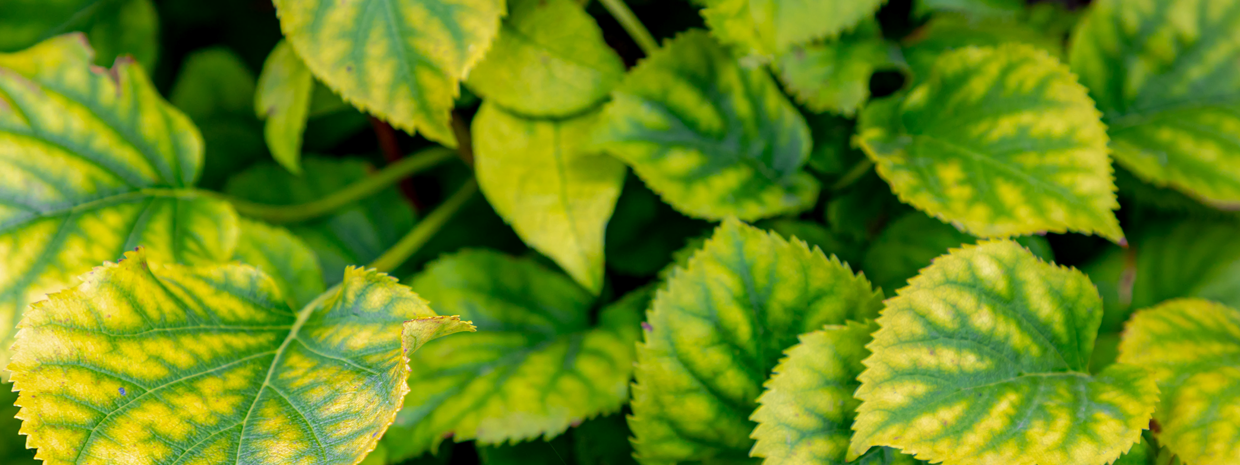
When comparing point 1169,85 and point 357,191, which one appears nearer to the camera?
point 1169,85

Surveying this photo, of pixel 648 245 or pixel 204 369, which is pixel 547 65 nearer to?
pixel 648 245

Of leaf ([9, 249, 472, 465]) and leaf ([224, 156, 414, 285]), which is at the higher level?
leaf ([224, 156, 414, 285])

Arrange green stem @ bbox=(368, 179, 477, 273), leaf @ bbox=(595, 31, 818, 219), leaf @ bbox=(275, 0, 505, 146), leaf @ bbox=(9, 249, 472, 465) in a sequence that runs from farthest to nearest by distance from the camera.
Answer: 1. green stem @ bbox=(368, 179, 477, 273)
2. leaf @ bbox=(595, 31, 818, 219)
3. leaf @ bbox=(275, 0, 505, 146)
4. leaf @ bbox=(9, 249, 472, 465)

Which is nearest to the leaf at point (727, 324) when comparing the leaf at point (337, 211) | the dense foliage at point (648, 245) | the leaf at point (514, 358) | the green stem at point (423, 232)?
the dense foliage at point (648, 245)

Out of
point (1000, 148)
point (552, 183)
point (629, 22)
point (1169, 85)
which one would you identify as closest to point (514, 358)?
point (552, 183)

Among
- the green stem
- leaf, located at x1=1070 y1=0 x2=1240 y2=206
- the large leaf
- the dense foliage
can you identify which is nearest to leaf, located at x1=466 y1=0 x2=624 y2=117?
the dense foliage

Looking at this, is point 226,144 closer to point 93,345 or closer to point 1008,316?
point 93,345

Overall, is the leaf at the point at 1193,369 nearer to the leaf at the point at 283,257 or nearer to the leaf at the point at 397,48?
the leaf at the point at 397,48

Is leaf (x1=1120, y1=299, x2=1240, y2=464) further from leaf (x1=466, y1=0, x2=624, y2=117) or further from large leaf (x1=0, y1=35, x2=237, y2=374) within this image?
large leaf (x1=0, y1=35, x2=237, y2=374)
